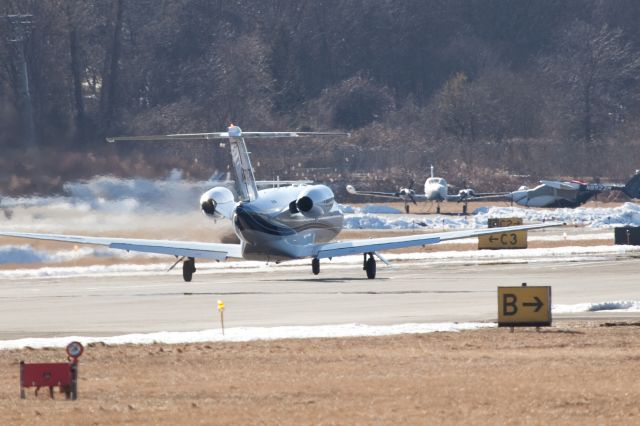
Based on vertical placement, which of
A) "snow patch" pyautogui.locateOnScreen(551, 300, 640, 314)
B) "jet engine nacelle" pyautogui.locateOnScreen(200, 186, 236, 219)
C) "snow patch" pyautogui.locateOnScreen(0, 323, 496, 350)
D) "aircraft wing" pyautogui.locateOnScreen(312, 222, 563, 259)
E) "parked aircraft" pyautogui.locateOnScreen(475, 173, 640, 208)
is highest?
"parked aircraft" pyautogui.locateOnScreen(475, 173, 640, 208)

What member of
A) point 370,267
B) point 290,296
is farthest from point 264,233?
point 290,296

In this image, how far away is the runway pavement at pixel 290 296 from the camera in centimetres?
3747

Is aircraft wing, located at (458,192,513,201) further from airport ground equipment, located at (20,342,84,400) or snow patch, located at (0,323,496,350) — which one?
airport ground equipment, located at (20,342,84,400)

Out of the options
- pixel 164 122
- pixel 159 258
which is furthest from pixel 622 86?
pixel 159 258

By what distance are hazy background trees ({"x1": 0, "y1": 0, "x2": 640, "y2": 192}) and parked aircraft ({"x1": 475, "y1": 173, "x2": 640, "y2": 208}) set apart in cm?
1100

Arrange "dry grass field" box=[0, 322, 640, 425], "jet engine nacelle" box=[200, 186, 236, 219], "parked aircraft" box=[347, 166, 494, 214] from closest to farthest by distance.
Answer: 1. "dry grass field" box=[0, 322, 640, 425]
2. "jet engine nacelle" box=[200, 186, 236, 219]
3. "parked aircraft" box=[347, 166, 494, 214]

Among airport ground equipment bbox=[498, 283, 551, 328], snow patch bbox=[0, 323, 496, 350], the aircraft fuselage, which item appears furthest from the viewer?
the aircraft fuselage

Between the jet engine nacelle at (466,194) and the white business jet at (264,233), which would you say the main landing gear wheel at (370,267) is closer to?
the white business jet at (264,233)

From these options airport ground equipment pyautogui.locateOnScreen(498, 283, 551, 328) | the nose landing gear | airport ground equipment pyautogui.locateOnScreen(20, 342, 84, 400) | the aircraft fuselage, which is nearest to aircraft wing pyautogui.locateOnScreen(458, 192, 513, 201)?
the aircraft fuselage

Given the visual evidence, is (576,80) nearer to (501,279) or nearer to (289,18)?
(289,18)

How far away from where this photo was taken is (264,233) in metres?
51.5

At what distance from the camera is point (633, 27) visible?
148000 millimetres

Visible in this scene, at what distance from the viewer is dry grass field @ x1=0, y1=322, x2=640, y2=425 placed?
855 inches

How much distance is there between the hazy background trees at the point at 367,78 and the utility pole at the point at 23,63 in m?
0.42
